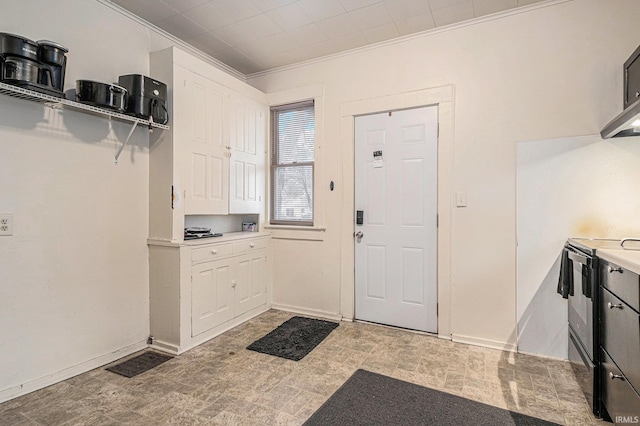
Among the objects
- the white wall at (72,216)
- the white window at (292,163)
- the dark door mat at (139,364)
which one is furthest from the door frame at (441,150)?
the dark door mat at (139,364)

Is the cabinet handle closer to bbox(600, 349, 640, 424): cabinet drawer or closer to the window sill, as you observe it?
bbox(600, 349, 640, 424): cabinet drawer

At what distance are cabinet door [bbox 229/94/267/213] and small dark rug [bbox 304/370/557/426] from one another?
214cm

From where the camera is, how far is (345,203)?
3.48 meters

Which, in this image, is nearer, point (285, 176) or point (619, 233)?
point (619, 233)

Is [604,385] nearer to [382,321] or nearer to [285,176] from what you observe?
[382,321]

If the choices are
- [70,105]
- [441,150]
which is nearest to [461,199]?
[441,150]

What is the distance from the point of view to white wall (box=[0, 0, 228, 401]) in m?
2.05

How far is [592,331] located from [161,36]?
4116 mm

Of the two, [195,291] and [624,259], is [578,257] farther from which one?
[195,291]

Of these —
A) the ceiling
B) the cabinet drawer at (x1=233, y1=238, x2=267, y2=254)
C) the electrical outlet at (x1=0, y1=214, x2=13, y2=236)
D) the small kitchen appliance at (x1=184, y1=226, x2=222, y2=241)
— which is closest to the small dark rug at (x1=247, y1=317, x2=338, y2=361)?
the cabinet drawer at (x1=233, y1=238, x2=267, y2=254)

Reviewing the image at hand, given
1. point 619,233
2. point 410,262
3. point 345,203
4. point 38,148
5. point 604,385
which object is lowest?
point 604,385

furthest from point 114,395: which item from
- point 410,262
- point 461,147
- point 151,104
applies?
point 461,147

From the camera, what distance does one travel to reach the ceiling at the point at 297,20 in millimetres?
2646
